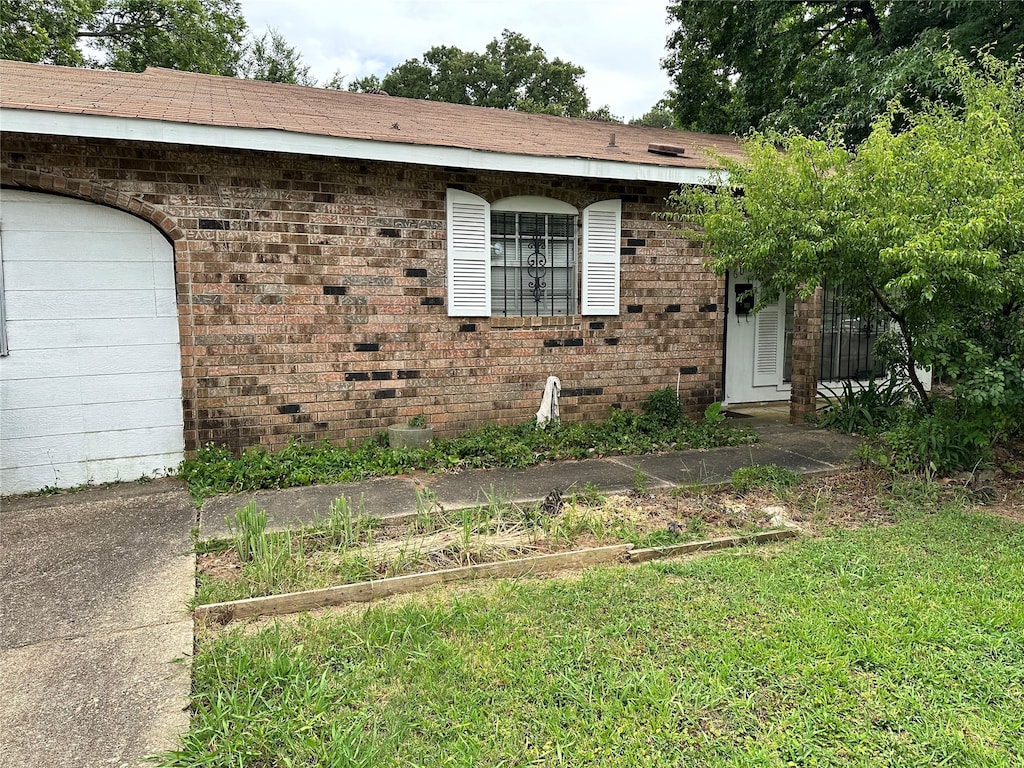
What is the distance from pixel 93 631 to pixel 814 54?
1562 centimetres

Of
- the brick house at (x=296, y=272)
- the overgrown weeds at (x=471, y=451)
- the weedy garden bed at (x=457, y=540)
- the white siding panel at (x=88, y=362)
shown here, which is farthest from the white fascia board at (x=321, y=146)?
the weedy garden bed at (x=457, y=540)

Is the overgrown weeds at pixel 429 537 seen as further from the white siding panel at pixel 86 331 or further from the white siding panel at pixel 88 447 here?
the white siding panel at pixel 86 331

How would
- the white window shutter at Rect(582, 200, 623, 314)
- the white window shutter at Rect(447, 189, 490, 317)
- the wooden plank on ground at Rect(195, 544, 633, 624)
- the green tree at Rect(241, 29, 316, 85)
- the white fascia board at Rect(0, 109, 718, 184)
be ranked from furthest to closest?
the green tree at Rect(241, 29, 316, 85)
the white window shutter at Rect(582, 200, 623, 314)
the white window shutter at Rect(447, 189, 490, 317)
the white fascia board at Rect(0, 109, 718, 184)
the wooden plank on ground at Rect(195, 544, 633, 624)

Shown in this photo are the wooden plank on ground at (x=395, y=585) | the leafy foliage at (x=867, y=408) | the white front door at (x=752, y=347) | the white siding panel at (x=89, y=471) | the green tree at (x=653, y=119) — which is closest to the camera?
the wooden plank on ground at (x=395, y=585)

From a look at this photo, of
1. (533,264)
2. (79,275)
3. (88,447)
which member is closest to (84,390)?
(88,447)

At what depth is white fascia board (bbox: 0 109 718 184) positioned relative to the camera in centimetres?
477

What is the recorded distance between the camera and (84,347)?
218 inches

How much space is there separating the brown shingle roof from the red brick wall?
34 cm

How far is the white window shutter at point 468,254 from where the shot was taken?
6.60 metres

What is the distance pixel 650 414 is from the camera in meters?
7.39

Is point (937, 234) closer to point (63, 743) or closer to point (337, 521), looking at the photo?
point (337, 521)

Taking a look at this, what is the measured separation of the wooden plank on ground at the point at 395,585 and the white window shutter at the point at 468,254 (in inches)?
131

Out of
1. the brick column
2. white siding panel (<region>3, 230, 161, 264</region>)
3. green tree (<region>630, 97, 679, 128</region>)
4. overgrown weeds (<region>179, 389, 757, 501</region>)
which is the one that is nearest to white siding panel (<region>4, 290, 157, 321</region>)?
white siding panel (<region>3, 230, 161, 264</region>)

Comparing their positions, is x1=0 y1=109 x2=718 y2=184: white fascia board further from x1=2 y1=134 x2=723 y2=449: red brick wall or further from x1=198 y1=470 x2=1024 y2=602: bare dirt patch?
x1=198 y1=470 x2=1024 y2=602: bare dirt patch
